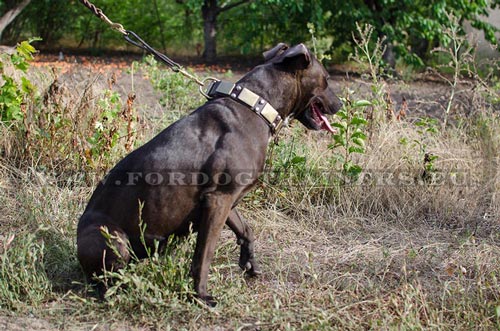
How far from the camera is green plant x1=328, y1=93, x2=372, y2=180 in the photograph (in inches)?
208

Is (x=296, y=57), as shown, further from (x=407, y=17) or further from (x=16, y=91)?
(x=407, y=17)

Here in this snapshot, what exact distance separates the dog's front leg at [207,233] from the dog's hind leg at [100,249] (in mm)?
399

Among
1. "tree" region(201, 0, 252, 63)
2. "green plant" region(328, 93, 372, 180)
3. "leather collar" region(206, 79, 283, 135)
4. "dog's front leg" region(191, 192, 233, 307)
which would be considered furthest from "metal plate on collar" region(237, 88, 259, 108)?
"tree" region(201, 0, 252, 63)

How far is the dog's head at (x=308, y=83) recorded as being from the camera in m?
3.97

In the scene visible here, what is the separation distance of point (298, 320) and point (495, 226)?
2.28 m

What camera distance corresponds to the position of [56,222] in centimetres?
484

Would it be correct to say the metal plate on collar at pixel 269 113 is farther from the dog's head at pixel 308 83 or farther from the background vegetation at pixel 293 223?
the background vegetation at pixel 293 223

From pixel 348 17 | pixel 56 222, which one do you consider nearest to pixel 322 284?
pixel 56 222

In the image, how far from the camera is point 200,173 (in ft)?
12.4

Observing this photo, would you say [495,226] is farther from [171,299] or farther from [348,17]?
[348,17]

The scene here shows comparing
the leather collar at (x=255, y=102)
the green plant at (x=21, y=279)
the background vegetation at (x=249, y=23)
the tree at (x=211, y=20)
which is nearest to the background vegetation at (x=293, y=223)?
the green plant at (x=21, y=279)

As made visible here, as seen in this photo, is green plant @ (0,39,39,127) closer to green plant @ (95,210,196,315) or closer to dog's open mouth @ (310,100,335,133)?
green plant @ (95,210,196,315)

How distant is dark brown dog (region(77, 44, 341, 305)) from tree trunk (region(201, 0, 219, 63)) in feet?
27.0

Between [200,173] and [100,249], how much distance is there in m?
0.69
